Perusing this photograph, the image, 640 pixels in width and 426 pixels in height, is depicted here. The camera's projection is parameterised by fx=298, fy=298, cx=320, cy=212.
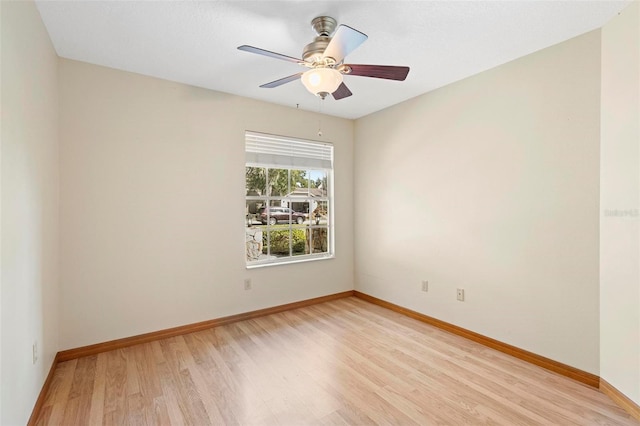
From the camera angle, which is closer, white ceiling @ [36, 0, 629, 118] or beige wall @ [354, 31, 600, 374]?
white ceiling @ [36, 0, 629, 118]

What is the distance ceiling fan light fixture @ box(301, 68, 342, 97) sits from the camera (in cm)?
181

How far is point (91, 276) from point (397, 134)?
3476mm

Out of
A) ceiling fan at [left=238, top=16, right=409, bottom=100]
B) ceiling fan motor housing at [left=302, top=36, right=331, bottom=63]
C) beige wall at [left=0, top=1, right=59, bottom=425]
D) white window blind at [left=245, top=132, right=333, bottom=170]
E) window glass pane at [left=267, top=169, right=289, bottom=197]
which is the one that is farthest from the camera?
window glass pane at [left=267, top=169, right=289, bottom=197]

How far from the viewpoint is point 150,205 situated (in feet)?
9.40

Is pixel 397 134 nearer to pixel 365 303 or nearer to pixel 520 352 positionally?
pixel 365 303

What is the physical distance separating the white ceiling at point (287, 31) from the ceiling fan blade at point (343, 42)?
336 mm

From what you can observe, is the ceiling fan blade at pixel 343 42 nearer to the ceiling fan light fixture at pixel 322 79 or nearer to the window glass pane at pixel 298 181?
the ceiling fan light fixture at pixel 322 79

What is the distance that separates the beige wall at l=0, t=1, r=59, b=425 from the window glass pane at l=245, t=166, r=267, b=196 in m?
1.71

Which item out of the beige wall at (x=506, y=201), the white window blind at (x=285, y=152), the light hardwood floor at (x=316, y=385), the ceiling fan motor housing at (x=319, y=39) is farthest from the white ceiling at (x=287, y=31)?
the light hardwood floor at (x=316, y=385)

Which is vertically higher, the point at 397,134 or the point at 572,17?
the point at 572,17

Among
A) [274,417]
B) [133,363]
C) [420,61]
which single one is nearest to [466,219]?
[420,61]

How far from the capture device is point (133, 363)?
2.45 metres

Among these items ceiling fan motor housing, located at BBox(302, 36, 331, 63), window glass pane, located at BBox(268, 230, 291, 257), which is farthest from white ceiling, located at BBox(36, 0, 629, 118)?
window glass pane, located at BBox(268, 230, 291, 257)

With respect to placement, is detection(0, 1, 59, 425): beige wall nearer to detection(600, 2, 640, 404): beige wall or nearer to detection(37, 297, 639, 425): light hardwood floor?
detection(37, 297, 639, 425): light hardwood floor
